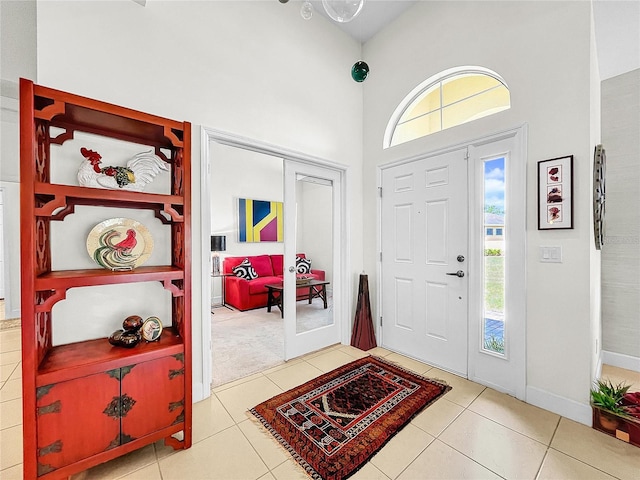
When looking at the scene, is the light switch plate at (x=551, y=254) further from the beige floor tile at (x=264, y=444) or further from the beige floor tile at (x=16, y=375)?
the beige floor tile at (x=16, y=375)

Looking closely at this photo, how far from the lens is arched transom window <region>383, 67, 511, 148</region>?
2.49 meters

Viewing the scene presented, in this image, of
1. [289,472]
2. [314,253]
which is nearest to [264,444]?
[289,472]

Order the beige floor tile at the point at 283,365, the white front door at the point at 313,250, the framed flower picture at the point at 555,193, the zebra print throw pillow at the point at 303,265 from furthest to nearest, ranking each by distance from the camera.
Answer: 1. the zebra print throw pillow at the point at 303,265
2. the white front door at the point at 313,250
3. the beige floor tile at the point at 283,365
4. the framed flower picture at the point at 555,193

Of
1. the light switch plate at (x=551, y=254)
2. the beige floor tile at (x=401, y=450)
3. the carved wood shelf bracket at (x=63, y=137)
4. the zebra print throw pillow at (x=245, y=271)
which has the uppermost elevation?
the carved wood shelf bracket at (x=63, y=137)

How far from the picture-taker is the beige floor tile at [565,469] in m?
1.49

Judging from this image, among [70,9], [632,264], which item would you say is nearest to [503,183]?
[632,264]

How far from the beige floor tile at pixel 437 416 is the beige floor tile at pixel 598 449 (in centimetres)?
57

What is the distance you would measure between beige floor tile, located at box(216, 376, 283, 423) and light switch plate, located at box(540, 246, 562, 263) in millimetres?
2366

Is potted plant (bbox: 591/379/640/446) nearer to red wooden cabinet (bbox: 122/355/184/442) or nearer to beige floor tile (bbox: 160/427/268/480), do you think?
beige floor tile (bbox: 160/427/268/480)

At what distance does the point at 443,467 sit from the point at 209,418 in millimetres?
1566

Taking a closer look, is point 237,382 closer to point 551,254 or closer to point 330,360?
point 330,360

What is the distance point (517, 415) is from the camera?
2006 millimetres

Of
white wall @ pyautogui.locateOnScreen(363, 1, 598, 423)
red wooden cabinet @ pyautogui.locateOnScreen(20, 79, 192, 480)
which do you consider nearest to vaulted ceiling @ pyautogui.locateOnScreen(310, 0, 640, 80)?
white wall @ pyautogui.locateOnScreen(363, 1, 598, 423)

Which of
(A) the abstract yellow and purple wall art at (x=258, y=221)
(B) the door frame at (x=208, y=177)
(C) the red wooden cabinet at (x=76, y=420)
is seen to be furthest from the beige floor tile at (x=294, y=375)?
(A) the abstract yellow and purple wall art at (x=258, y=221)
